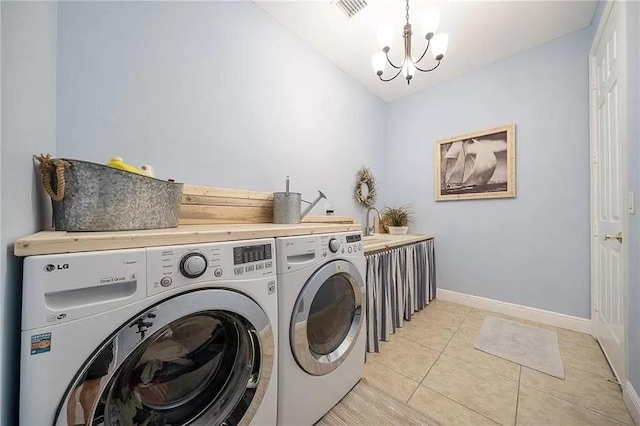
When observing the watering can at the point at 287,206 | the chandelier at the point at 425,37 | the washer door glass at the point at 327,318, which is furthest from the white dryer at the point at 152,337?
the chandelier at the point at 425,37

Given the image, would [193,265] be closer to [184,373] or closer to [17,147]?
[184,373]

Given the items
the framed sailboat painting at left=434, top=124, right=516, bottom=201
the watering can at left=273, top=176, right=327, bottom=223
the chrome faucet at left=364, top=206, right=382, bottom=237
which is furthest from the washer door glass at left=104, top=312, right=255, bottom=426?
the framed sailboat painting at left=434, top=124, right=516, bottom=201

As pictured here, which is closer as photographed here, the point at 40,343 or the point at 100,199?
the point at 40,343

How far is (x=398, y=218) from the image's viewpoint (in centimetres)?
276

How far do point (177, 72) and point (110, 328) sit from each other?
56.0 inches

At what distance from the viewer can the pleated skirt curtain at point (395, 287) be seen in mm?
1611

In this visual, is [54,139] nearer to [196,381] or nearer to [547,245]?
[196,381]

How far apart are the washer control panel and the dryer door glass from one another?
0.05 m

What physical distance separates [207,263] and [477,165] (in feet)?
8.90

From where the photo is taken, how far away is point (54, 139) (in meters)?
0.99

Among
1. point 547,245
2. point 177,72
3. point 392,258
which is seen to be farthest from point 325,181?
point 547,245

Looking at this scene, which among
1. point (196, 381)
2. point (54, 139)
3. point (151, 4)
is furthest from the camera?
point (151, 4)

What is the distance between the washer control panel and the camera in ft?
2.04

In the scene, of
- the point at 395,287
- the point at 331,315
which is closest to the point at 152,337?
the point at 331,315
